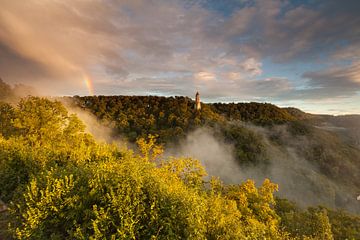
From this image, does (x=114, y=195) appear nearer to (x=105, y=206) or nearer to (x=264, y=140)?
(x=105, y=206)

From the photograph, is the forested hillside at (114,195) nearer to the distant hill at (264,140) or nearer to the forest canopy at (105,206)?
the forest canopy at (105,206)

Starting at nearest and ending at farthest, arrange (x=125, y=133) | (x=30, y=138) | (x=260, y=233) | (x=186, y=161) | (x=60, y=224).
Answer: (x=60, y=224), (x=260, y=233), (x=186, y=161), (x=30, y=138), (x=125, y=133)

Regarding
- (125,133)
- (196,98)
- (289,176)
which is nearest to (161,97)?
(196,98)

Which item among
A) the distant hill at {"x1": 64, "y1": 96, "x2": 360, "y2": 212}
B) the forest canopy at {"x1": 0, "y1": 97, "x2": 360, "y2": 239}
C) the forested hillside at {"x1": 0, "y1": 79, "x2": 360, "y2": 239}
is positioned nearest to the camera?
the forest canopy at {"x1": 0, "y1": 97, "x2": 360, "y2": 239}

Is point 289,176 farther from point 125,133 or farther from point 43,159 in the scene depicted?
point 43,159

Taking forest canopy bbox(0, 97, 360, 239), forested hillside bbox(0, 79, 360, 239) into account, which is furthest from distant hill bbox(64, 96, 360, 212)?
forest canopy bbox(0, 97, 360, 239)

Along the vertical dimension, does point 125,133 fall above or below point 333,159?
above

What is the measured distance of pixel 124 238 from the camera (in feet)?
45.7

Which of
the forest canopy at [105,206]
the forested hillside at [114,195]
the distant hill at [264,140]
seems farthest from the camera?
the distant hill at [264,140]

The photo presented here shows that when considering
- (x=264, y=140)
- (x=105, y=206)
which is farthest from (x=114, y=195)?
(x=264, y=140)

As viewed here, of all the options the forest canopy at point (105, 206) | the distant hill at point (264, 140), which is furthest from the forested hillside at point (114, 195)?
the distant hill at point (264, 140)

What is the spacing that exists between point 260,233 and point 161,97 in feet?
579

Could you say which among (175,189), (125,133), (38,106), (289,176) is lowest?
(289,176)

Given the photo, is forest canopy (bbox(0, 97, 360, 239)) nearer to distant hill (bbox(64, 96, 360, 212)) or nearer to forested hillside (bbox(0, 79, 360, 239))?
forested hillside (bbox(0, 79, 360, 239))
